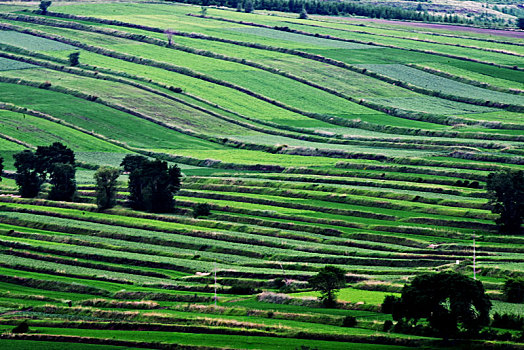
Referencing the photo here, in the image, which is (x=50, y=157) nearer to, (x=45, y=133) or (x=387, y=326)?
(x=45, y=133)

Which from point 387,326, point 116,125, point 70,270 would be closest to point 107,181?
point 70,270

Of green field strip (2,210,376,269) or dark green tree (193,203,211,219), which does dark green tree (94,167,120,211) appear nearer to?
green field strip (2,210,376,269)

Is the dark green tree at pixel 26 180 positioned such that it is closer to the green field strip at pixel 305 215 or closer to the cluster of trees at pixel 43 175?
the cluster of trees at pixel 43 175

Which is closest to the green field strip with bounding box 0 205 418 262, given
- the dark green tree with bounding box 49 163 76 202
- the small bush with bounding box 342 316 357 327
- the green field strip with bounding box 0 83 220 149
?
the dark green tree with bounding box 49 163 76 202

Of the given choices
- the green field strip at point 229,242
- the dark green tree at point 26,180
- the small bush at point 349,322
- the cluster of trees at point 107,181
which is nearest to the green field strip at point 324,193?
the cluster of trees at point 107,181

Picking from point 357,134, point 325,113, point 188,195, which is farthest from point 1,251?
point 325,113
